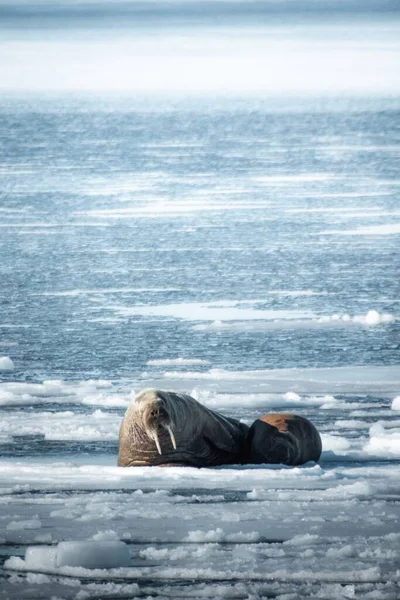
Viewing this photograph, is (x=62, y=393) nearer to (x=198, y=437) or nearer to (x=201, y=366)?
(x=201, y=366)

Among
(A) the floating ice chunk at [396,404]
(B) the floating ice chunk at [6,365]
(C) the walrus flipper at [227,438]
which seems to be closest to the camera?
(C) the walrus flipper at [227,438]

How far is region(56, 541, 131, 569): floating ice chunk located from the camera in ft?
18.0

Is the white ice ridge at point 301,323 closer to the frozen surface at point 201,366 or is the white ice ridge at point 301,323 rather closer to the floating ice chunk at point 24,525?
the frozen surface at point 201,366

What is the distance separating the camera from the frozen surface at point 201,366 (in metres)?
5.57

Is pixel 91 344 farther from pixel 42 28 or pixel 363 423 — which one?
pixel 42 28

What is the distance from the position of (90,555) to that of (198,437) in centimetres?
219

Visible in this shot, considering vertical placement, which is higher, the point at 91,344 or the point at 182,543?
the point at 91,344

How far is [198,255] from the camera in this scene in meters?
15.1

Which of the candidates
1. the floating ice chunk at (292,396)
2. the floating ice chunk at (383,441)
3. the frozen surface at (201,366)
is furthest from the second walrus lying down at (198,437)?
the floating ice chunk at (292,396)

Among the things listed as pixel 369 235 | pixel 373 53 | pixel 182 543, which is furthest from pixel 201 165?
pixel 373 53

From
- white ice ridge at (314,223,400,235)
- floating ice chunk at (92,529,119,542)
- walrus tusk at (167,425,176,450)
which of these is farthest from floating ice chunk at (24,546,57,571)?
white ice ridge at (314,223,400,235)

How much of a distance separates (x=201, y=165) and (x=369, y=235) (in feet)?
32.1

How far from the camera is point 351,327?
450 inches

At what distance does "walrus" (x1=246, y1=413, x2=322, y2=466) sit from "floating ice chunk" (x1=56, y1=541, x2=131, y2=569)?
215cm
